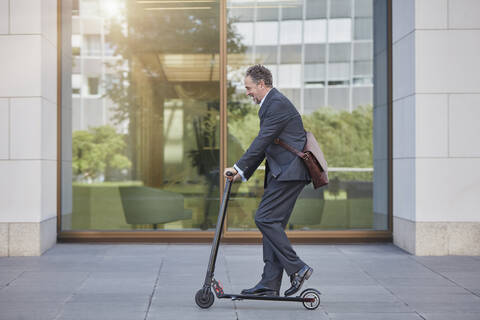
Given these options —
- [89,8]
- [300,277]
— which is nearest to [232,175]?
[300,277]

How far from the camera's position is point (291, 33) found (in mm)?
7973

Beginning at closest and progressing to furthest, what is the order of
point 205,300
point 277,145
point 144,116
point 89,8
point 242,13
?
point 205,300, point 277,145, point 242,13, point 89,8, point 144,116

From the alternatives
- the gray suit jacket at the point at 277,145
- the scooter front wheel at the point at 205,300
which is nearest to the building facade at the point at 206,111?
the gray suit jacket at the point at 277,145

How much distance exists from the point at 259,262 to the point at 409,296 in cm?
204

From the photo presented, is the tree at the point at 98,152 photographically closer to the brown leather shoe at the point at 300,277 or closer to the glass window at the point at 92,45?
the glass window at the point at 92,45

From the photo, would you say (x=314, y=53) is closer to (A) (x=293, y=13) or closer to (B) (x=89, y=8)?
(A) (x=293, y=13)

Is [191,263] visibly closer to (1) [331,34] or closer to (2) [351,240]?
(2) [351,240]

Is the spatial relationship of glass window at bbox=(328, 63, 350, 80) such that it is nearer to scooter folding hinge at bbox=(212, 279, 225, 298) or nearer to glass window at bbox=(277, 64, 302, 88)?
glass window at bbox=(277, 64, 302, 88)

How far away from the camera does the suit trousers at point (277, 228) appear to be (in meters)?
4.28

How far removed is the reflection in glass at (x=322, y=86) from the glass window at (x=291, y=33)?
0.02 meters

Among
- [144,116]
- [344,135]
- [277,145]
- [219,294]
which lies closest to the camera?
[219,294]

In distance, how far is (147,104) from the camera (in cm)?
830

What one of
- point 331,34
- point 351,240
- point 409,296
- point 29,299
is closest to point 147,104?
point 331,34

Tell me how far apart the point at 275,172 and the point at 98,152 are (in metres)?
4.74
